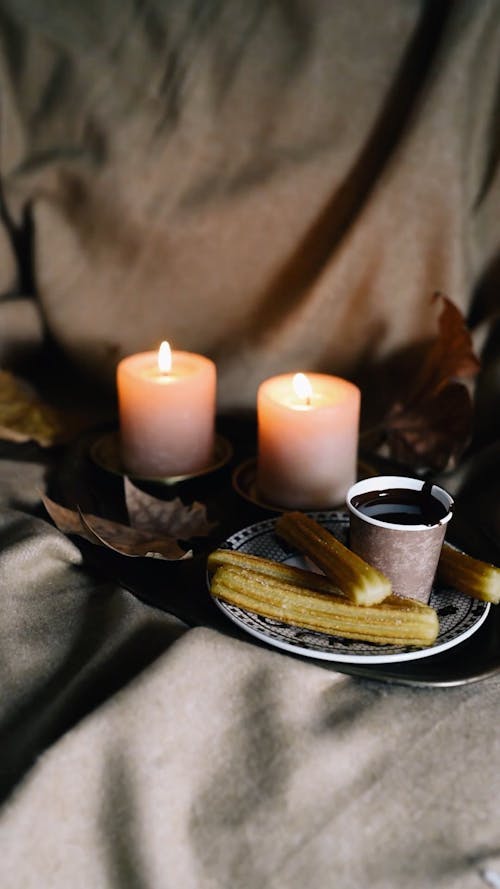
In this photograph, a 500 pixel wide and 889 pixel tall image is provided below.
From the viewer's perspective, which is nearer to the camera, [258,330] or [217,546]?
[217,546]

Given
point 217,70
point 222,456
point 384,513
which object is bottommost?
point 222,456

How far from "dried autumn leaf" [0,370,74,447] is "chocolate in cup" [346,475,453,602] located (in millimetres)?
434

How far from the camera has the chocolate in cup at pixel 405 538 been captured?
27.1 inches

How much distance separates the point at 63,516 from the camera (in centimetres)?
82

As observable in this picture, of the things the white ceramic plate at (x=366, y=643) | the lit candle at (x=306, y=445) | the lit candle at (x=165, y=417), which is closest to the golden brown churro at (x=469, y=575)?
the white ceramic plate at (x=366, y=643)

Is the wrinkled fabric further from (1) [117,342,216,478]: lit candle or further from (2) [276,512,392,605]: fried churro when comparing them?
(2) [276,512,392,605]: fried churro

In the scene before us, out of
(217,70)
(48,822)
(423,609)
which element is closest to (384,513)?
(423,609)

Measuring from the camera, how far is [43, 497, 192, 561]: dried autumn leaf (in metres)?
0.77

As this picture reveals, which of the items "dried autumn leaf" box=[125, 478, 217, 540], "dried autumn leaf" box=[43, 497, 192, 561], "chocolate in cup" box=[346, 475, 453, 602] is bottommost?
"dried autumn leaf" box=[125, 478, 217, 540]

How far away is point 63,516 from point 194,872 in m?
0.36

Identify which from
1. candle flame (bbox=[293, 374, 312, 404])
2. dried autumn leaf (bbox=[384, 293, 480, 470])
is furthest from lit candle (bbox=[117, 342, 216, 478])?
dried autumn leaf (bbox=[384, 293, 480, 470])

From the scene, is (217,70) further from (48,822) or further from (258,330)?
(48,822)

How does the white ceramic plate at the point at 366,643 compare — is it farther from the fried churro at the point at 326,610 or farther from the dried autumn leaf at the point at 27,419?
the dried autumn leaf at the point at 27,419

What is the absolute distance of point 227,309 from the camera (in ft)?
3.60
